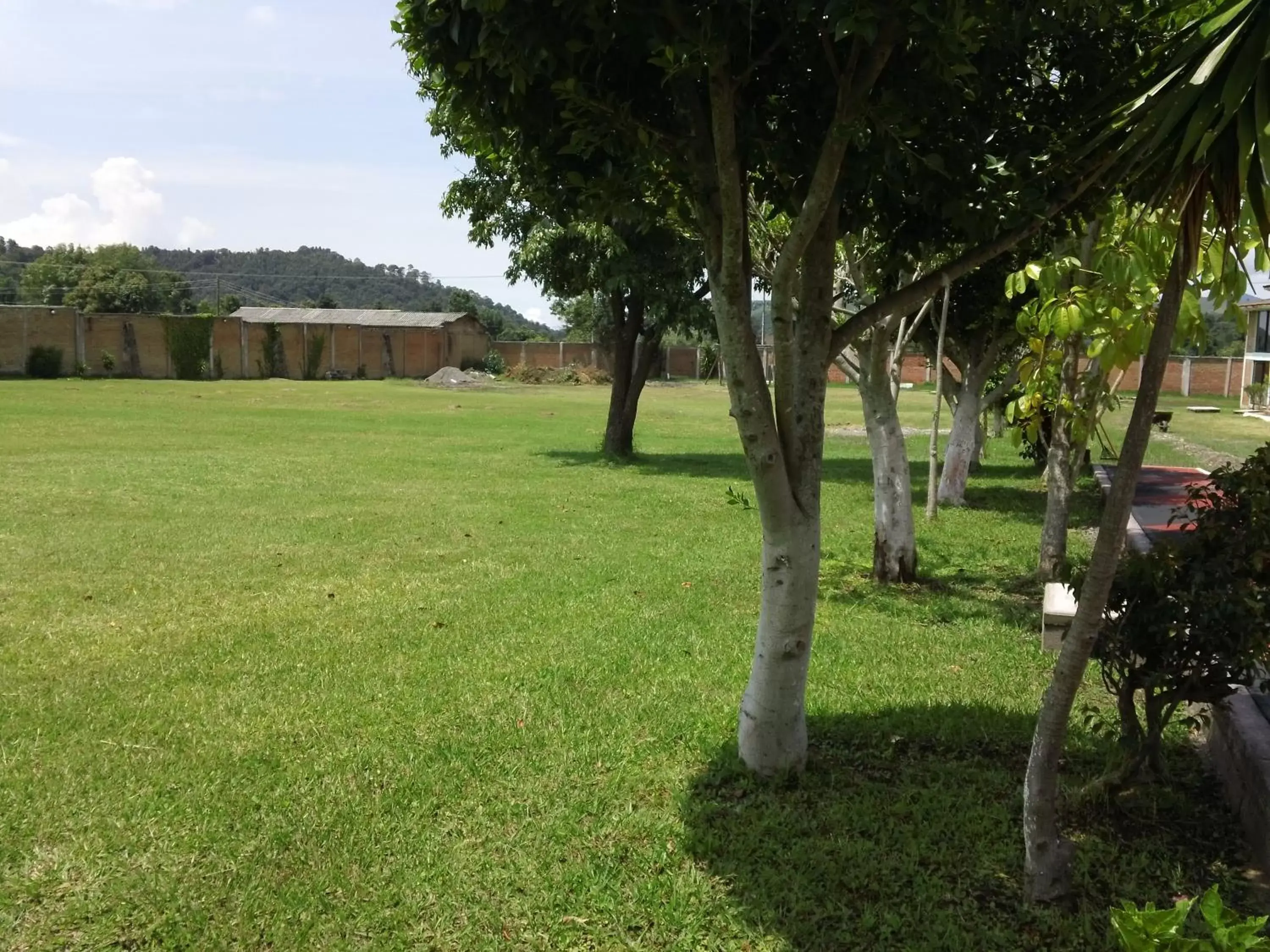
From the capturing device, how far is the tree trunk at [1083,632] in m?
2.94

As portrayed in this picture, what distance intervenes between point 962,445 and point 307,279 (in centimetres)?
14788

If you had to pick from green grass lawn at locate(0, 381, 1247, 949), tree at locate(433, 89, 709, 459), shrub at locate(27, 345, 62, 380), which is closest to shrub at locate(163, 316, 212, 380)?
shrub at locate(27, 345, 62, 380)

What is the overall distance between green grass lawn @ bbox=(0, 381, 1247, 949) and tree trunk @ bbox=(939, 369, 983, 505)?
3.15m

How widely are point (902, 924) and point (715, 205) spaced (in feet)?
7.95

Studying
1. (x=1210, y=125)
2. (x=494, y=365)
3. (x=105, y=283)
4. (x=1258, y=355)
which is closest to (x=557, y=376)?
(x=494, y=365)

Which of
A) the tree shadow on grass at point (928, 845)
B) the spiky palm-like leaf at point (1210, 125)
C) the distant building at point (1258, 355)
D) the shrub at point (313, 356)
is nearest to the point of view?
the spiky palm-like leaf at point (1210, 125)

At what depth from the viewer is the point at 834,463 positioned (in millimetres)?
18656

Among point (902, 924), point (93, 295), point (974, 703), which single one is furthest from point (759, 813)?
point (93, 295)

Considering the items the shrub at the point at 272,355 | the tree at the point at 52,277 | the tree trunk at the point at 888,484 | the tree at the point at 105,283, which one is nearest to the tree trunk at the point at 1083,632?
the tree trunk at the point at 888,484

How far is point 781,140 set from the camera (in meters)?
A: 3.94

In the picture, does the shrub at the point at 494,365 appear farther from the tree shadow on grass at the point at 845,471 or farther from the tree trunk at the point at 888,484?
the tree trunk at the point at 888,484

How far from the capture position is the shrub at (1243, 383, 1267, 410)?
862 inches

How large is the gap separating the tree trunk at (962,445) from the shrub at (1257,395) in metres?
11.0

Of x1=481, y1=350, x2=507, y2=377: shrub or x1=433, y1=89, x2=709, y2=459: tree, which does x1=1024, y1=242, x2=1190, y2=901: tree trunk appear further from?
x1=481, y1=350, x2=507, y2=377: shrub
